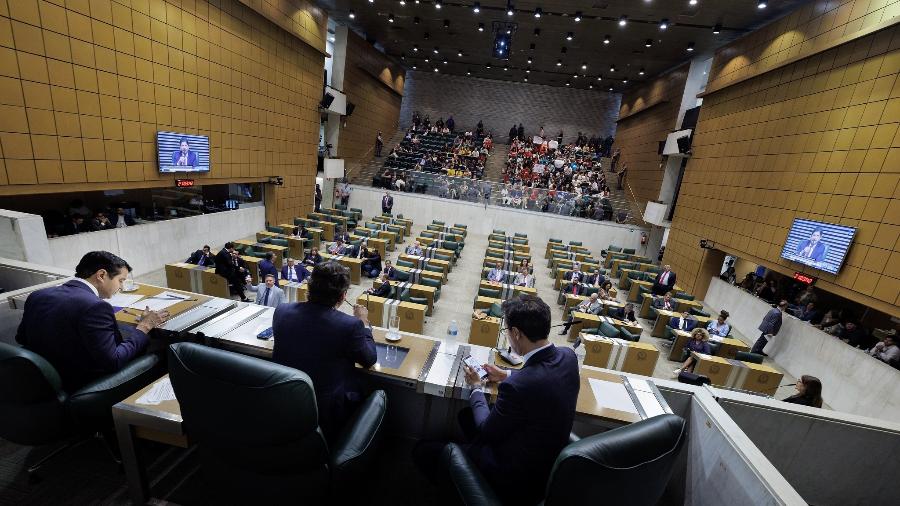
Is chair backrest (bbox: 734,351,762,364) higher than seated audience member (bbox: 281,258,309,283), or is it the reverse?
seated audience member (bbox: 281,258,309,283)

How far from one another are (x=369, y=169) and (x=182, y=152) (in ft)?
39.9

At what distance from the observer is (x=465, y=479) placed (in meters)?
1.80

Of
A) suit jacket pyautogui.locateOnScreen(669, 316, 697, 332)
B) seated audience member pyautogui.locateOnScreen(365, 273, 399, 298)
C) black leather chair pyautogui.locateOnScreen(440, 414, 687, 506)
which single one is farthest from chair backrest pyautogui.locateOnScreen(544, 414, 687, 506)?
suit jacket pyautogui.locateOnScreen(669, 316, 697, 332)

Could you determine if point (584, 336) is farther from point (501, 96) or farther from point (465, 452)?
point (501, 96)

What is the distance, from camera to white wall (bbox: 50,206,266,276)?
7852 millimetres

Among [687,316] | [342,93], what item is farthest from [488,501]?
[342,93]

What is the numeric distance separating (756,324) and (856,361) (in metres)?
2.86

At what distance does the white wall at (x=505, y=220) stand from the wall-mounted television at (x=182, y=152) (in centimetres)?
896

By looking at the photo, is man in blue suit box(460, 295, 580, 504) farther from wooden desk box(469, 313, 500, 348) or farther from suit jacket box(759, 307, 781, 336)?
suit jacket box(759, 307, 781, 336)

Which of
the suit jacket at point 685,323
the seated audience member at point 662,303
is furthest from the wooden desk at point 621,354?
the seated audience member at point 662,303

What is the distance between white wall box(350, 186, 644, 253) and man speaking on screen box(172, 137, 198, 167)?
30.7 feet

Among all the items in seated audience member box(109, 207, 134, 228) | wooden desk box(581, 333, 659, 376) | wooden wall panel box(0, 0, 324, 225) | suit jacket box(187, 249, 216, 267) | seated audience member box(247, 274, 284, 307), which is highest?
wooden wall panel box(0, 0, 324, 225)

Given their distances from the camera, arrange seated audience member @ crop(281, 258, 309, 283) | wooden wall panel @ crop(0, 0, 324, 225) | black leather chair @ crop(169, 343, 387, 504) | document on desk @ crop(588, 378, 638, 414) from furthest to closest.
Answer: seated audience member @ crop(281, 258, 309, 283) → wooden wall panel @ crop(0, 0, 324, 225) → document on desk @ crop(588, 378, 638, 414) → black leather chair @ crop(169, 343, 387, 504)

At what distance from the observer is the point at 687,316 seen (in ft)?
29.2
